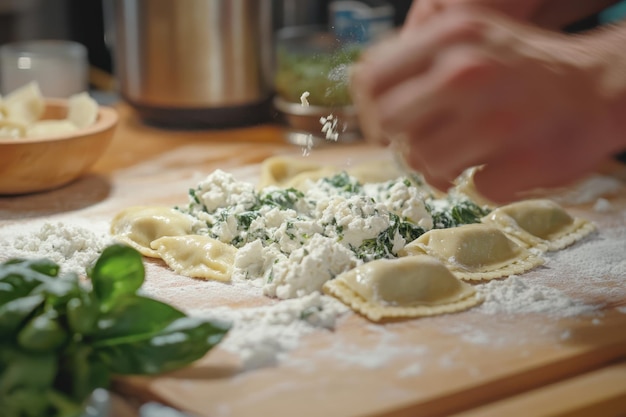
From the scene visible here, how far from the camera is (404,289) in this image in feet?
7.80

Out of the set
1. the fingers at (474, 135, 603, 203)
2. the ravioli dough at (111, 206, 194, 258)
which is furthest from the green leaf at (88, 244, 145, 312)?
the fingers at (474, 135, 603, 203)

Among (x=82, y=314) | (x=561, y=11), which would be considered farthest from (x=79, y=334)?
(x=561, y=11)

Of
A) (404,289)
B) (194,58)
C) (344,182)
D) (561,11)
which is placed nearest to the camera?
(404,289)

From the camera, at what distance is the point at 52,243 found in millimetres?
2645

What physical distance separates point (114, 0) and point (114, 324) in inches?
102

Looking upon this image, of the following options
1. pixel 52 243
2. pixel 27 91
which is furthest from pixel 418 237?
pixel 27 91

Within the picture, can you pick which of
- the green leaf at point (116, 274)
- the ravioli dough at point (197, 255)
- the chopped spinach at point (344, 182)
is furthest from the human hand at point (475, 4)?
the green leaf at point (116, 274)

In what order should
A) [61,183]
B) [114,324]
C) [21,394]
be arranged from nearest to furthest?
[21,394]
[114,324]
[61,183]

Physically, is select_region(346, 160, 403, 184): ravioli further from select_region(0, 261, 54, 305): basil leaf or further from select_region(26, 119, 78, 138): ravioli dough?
select_region(0, 261, 54, 305): basil leaf

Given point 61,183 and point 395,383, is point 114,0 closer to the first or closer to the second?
point 61,183

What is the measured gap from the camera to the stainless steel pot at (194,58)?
405cm

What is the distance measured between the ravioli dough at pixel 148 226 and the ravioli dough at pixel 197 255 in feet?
0.23

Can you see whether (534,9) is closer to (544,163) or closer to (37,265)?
(544,163)

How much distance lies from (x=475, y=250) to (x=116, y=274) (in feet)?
3.61
